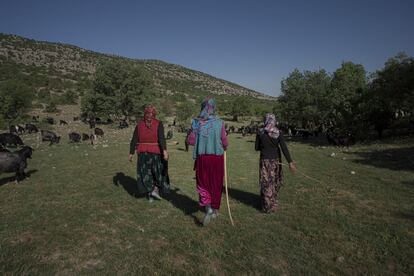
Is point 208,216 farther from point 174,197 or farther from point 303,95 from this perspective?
point 303,95

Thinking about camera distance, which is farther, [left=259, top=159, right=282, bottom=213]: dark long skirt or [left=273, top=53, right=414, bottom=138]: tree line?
[left=273, top=53, right=414, bottom=138]: tree line

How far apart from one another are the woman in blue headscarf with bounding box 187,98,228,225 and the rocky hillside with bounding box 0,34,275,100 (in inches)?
2286

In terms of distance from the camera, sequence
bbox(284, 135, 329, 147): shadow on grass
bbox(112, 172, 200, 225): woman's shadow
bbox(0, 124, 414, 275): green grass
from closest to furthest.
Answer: bbox(0, 124, 414, 275): green grass, bbox(112, 172, 200, 225): woman's shadow, bbox(284, 135, 329, 147): shadow on grass

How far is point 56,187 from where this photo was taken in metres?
8.97

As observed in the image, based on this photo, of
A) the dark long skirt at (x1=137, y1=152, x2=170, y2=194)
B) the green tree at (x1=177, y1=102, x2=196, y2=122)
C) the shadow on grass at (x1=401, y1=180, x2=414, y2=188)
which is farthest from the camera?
the green tree at (x1=177, y1=102, x2=196, y2=122)

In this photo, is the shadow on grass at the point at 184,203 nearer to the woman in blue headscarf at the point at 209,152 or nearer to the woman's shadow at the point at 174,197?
the woman's shadow at the point at 174,197

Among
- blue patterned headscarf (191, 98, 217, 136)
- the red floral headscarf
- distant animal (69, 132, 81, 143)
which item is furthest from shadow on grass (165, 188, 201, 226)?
distant animal (69, 132, 81, 143)

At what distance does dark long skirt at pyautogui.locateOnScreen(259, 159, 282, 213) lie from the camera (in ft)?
21.4

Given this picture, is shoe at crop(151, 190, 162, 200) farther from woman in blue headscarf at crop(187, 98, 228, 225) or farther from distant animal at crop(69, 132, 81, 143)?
distant animal at crop(69, 132, 81, 143)

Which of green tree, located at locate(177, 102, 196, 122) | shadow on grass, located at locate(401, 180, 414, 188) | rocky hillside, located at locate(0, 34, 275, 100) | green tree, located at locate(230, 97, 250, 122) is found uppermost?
rocky hillside, located at locate(0, 34, 275, 100)

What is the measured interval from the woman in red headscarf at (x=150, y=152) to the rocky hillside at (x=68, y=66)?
5648 centimetres

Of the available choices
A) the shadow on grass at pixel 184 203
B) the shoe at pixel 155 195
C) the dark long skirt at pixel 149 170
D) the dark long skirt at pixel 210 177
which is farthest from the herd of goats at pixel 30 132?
the dark long skirt at pixel 210 177

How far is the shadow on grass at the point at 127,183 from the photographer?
8.37m

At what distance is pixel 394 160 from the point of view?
14352mm
